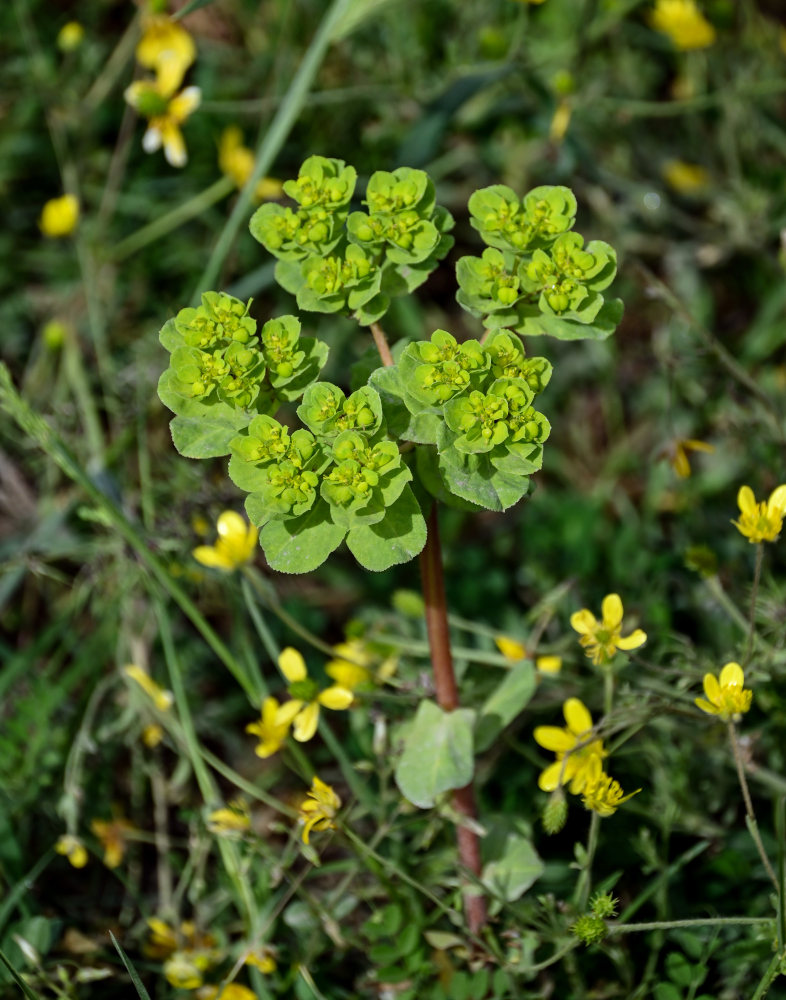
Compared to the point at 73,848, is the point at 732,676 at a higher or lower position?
higher

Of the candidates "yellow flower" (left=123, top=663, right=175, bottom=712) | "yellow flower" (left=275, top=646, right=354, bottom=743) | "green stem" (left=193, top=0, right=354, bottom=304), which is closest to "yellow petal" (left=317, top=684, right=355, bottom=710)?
"yellow flower" (left=275, top=646, right=354, bottom=743)

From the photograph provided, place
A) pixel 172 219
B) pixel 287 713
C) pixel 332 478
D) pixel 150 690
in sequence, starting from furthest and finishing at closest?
pixel 172 219
pixel 150 690
pixel 287 713
pixel 332 478

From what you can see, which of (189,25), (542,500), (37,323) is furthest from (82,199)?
(542,500)

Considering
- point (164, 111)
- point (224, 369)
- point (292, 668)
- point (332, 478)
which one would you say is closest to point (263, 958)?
point (292, 668)

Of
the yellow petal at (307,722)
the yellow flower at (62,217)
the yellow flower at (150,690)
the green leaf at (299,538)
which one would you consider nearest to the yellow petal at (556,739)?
the yellow petal at (307,722)

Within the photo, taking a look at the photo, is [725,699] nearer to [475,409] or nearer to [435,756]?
[435,756]

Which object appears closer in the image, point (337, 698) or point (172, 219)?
point (337, 698)

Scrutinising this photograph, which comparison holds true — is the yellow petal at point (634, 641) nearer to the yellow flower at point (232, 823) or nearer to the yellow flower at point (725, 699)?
the yellow flower at point (725, 699)
